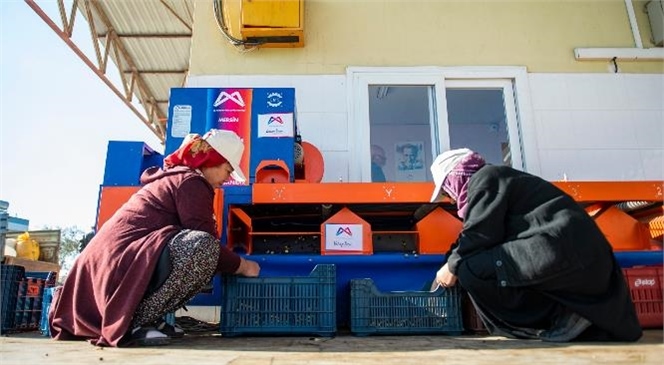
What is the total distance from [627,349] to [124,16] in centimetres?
658

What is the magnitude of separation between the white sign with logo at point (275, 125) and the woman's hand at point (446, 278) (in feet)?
4.84

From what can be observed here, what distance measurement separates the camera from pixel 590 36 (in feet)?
15.4

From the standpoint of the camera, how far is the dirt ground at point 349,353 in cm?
140

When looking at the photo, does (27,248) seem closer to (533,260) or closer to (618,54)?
(533,260)

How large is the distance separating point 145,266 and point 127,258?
92mm

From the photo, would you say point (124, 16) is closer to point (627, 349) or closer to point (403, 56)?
point (403, 56)

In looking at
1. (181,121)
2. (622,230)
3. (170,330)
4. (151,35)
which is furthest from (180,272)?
(151,35)

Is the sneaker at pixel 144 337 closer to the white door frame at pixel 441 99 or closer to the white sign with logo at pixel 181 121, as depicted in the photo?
the white sign with logo at pixel 181 121

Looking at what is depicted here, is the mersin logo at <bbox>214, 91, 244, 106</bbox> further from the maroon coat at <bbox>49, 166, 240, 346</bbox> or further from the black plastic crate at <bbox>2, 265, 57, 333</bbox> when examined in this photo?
the black plastic crate at <bbox>2, 265, 57, 333</bbox>

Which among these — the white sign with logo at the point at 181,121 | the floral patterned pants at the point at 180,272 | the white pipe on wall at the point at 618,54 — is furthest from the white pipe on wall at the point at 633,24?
the floral patterned pants at the point at 180,272

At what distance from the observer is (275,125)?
10.5 feet

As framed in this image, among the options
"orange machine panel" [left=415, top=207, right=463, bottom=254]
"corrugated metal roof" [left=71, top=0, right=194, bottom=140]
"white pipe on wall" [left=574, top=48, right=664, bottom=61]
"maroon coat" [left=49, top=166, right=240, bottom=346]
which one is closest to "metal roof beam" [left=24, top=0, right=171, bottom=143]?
"corrugated metal roof" [left=71, top=0, right=194, bottom=140]

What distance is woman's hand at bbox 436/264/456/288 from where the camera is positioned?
7.09ft

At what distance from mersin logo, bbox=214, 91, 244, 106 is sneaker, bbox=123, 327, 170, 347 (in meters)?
1.89
